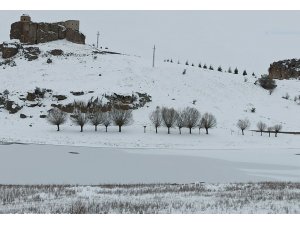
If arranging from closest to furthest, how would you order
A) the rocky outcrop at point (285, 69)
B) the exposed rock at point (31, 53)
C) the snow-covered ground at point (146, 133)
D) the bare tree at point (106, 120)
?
the snow-covered ground at point (146, 133), the bare tree at point (106, 120), the exposed rock at point (31, 53), the rocky outcrop at point (285, 69)

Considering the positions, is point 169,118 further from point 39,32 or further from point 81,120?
point 39,32

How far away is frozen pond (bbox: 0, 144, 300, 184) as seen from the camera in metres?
25.6

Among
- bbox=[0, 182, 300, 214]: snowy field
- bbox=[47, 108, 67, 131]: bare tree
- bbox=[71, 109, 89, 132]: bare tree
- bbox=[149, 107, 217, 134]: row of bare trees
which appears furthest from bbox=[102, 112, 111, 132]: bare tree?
Result: bbox=[0, 182, 300, 214]: snowy field

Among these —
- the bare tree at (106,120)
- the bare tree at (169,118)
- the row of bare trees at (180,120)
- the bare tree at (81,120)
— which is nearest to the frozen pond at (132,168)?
the bare tree at (81,120)

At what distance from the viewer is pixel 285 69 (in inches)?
5010

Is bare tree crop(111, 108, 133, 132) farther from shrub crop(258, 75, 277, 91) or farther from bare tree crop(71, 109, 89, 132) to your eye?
shrub crop(258, 75, 277, 91)

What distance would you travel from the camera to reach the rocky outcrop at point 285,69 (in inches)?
4841

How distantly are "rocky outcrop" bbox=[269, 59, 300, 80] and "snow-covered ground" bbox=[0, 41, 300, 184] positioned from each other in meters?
22.4

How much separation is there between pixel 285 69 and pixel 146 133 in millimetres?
81630

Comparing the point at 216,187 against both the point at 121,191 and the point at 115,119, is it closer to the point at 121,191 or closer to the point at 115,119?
the point at 121,191

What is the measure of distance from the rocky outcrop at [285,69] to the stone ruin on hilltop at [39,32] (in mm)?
58960

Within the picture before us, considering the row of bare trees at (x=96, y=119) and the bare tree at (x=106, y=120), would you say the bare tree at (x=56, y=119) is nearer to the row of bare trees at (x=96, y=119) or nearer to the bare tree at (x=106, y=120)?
the row of bare trees at (x=96, y=119)

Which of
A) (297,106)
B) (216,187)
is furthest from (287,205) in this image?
(297,106)

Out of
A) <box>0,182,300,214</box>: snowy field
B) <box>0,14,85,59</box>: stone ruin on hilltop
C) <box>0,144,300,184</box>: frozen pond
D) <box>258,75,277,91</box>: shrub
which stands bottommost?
<box>0,144,300,184</box>: frozen pond
